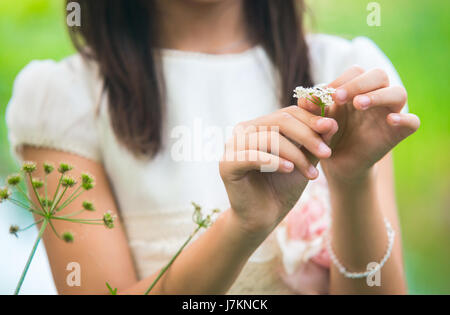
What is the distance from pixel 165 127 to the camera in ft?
2.82

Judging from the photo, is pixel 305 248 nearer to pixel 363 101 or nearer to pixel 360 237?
pixel 360 237

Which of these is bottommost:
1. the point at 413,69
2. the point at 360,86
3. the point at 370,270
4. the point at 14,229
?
the point at 370,270

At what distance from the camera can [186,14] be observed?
911 mm

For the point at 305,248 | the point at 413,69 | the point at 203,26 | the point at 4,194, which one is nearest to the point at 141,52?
the point at 203,26

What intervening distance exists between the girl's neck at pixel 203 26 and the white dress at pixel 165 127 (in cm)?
3

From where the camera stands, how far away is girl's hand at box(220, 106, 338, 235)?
43 cm

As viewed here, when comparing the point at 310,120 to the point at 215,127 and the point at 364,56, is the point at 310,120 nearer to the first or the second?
the point at 215,127

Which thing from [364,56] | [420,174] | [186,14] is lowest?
[420,174]

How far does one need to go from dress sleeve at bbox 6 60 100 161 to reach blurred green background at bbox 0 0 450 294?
0.22 m

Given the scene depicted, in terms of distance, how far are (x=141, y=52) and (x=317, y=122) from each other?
0.53m

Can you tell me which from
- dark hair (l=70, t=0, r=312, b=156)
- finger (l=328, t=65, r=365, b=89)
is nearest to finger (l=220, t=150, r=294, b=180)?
finger (l=328, t=65, r=365, b=89)

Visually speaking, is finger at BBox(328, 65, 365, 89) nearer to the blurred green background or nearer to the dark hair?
the dark hair
